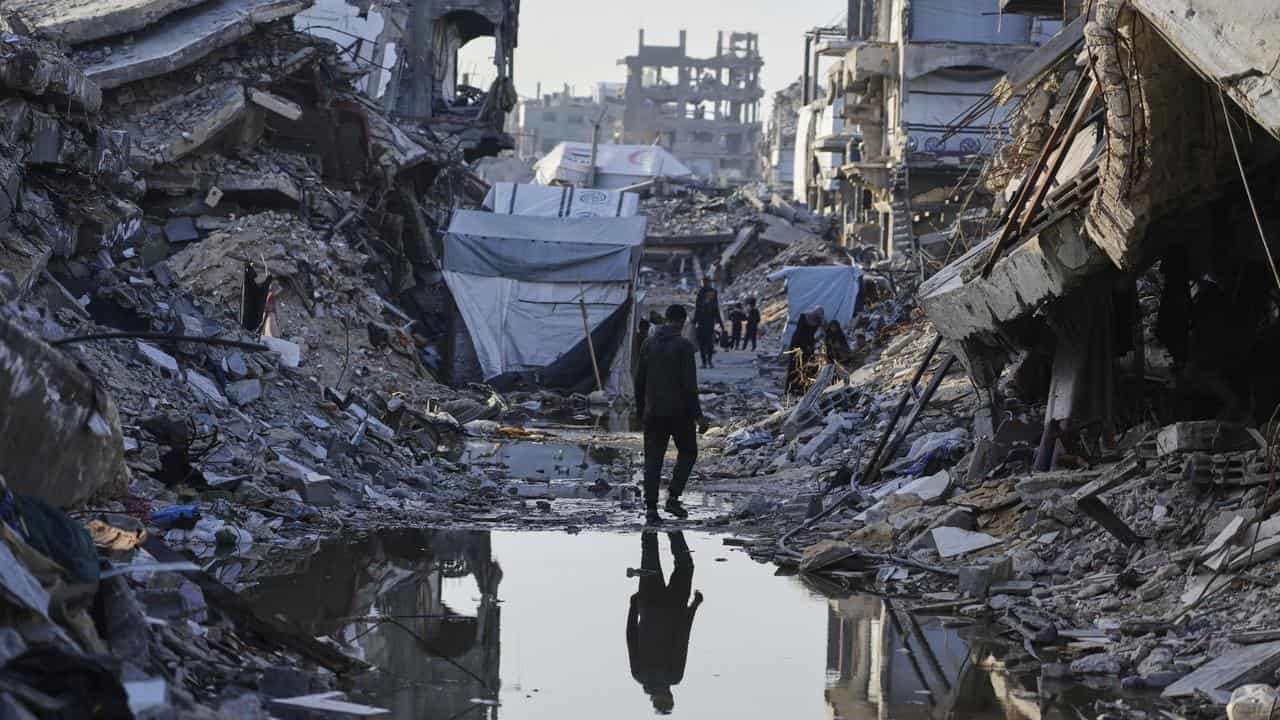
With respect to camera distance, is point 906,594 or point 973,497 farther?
point 973,497

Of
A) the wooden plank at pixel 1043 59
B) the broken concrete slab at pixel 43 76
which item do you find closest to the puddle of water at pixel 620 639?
the broken concrete slab at pixel 43 76

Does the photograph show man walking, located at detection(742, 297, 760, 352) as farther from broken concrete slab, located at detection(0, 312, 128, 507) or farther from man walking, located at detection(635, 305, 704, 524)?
broken concrete slab, located at detection(0, 312, 128, 507)

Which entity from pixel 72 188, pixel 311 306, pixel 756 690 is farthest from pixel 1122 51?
pixel 311 306

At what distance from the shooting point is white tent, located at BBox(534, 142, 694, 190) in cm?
6956

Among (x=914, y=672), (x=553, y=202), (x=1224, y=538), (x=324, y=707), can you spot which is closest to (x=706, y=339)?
(x=553, y=202)

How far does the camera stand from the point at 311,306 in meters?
20.2

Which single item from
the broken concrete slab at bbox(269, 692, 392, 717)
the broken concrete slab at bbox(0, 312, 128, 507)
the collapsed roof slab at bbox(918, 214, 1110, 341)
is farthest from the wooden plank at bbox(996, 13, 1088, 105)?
the broken concrete slab at bbox(269, 692, 392, 717)

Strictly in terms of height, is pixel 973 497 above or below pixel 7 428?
below

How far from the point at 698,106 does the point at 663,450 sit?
9612 cm

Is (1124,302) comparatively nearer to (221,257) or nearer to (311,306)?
(311,306)

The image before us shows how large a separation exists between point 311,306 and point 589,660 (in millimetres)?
14934

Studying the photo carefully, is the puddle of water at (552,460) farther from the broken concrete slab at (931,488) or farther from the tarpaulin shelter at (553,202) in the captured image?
the tarpaulin shelter at (553,202)

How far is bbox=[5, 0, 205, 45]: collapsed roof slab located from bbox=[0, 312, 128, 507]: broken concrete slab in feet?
59.5

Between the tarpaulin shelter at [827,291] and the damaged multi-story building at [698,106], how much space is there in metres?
73.8
